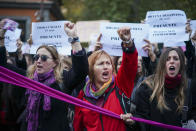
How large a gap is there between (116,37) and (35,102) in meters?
1.50

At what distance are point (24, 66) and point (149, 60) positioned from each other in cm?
196

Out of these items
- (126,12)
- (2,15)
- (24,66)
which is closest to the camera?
(24,66)

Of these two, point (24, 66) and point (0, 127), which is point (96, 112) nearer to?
point (24, 66)

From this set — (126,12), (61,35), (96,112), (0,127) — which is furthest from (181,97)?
(126,12)

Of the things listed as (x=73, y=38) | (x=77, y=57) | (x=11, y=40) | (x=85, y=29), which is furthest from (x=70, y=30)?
(x=85, y=29)

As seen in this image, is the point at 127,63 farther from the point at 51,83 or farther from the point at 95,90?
the point at 51,83

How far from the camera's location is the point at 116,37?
4344mm

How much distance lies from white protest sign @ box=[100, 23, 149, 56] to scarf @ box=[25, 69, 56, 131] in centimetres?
97

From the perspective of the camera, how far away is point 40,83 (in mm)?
3451

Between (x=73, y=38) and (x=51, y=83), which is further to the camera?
(x=51, y=83)

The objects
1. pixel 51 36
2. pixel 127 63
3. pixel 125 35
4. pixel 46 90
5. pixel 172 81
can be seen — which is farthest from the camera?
pixel 51 36

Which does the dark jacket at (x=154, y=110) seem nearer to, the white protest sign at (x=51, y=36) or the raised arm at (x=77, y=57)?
the raised arm at (x=77, y=57)

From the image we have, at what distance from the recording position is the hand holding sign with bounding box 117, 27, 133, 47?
9.89 ft

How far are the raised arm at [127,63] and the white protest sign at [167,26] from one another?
4.15 ft
